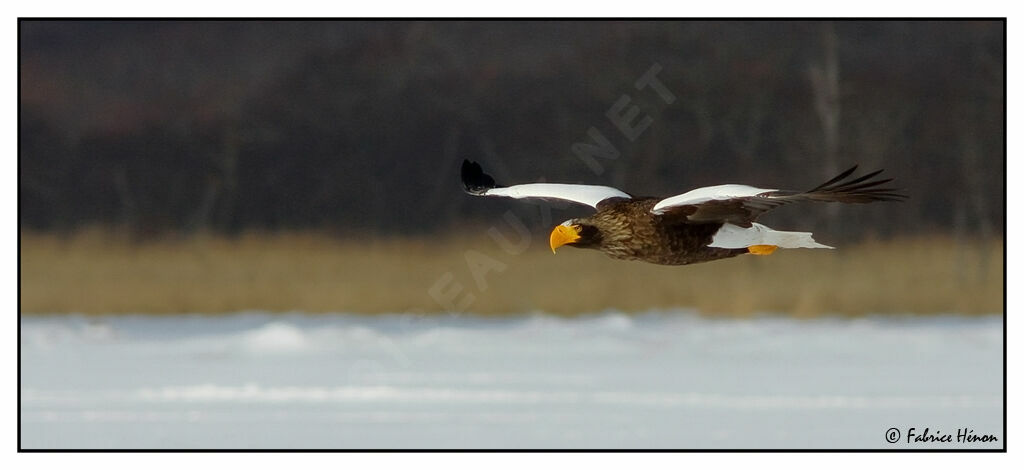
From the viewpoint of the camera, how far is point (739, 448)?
7137mm

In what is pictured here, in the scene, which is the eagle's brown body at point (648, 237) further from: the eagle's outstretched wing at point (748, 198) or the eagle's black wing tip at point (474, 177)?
the eagle's black wing tip at point (474, 177)

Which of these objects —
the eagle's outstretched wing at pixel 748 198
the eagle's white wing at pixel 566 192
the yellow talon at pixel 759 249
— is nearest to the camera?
the eagle's outstretched wing at pixel 748 198

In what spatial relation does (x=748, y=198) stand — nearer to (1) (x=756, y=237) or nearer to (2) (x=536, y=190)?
(1) (x=756, y=237)

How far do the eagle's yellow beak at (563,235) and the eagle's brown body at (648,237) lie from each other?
58mm

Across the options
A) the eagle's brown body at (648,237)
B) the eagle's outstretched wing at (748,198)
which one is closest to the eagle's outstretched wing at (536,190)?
the eagle's brown body at (648,237)

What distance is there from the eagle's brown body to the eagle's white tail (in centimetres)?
3

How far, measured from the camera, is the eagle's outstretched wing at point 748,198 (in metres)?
5.65

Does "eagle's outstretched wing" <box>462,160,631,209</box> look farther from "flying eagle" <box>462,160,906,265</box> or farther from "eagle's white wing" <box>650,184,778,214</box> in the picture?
"eagle's white wing" <box>650,184,778,214</box>

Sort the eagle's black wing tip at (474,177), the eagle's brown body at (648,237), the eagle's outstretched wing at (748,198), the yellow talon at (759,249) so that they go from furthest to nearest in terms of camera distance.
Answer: the eagle's black wing tip at (474,177) → the yellow talon at (759,249) → the eagle's brown body at (648,237) → the eagle's outstretched wing at (748,198)

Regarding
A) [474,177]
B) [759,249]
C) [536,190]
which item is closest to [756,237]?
[759,249]

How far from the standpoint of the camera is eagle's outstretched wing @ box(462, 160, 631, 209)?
6.78 metres

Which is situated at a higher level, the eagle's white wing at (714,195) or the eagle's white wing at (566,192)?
the eagle's white wing at (566,192)

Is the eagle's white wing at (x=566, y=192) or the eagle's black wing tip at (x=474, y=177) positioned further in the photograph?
the eagle's black wing tip at (x=474, y=177)

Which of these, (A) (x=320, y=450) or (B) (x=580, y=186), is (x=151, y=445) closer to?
(A) (x=320, y=450)
